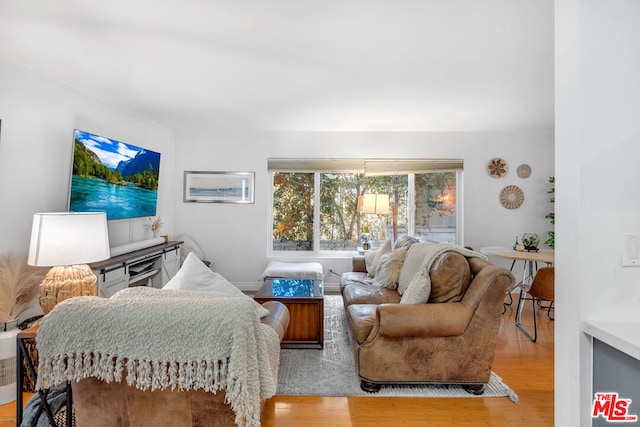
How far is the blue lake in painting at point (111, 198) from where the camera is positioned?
3.03 metres

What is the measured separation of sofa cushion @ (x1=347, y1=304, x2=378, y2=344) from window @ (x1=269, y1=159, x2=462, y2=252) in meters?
2.55

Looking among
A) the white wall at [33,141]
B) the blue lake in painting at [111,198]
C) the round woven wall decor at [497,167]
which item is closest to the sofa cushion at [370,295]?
the blue lake in painting at [111,198]

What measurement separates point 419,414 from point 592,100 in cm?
190

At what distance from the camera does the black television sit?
3.02 metres

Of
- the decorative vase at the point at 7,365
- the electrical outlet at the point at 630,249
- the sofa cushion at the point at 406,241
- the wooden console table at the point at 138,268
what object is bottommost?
the decorative vase at the point at 7,365

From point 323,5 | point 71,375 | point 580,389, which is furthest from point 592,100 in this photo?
point 71,375

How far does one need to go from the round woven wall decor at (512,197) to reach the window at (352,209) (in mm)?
652

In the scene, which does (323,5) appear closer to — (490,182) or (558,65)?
(558,65)

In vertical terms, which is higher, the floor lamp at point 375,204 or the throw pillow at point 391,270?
the floor lamp at point 375,204

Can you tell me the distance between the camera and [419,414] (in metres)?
2.13

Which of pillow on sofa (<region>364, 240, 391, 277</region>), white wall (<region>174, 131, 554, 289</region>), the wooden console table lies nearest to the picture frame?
white wall (<region>174, 131, 554, 289</region>)

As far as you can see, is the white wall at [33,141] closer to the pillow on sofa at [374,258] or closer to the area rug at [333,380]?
the area rug at [333,380]

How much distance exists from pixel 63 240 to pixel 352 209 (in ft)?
12.1

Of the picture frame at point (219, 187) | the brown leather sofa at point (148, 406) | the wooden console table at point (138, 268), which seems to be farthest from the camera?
the picture frame at point (219, 187)
